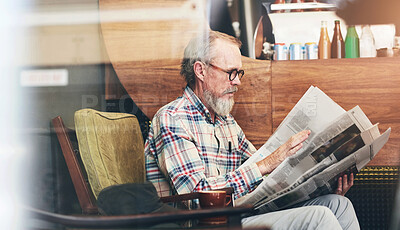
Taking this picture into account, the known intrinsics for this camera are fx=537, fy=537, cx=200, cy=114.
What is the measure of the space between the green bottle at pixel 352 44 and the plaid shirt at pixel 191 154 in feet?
2.44

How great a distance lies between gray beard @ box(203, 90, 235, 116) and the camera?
2.40 m

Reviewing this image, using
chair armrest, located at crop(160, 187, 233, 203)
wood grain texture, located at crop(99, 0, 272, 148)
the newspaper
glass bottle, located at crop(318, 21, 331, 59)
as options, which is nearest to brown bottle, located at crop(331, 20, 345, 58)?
glass bottle, located at crop(318, 21, 331, 59)

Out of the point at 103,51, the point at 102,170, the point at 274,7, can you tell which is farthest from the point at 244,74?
the point at 102,170

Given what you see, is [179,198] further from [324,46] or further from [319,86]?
[324,46]

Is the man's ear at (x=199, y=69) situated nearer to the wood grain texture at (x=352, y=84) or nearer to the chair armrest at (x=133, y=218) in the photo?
the wood grain texture at (x=352, y=84)

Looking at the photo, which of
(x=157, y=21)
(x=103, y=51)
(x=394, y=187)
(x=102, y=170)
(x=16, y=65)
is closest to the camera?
(x=16, y=65)

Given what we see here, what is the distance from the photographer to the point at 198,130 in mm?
2305

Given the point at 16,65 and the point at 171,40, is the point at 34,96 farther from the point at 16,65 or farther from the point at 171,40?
the point at 171,40

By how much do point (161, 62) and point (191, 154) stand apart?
0.52m

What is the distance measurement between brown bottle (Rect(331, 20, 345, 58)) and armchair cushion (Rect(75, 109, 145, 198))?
42.6 inches

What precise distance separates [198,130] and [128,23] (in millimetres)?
541

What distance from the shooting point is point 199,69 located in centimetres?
242

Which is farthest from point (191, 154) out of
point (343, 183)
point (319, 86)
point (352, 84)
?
point (352, 84)

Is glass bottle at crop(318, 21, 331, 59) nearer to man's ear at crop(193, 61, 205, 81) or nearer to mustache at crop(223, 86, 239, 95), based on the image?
mustache at crop(223, 86, 239, 95)
